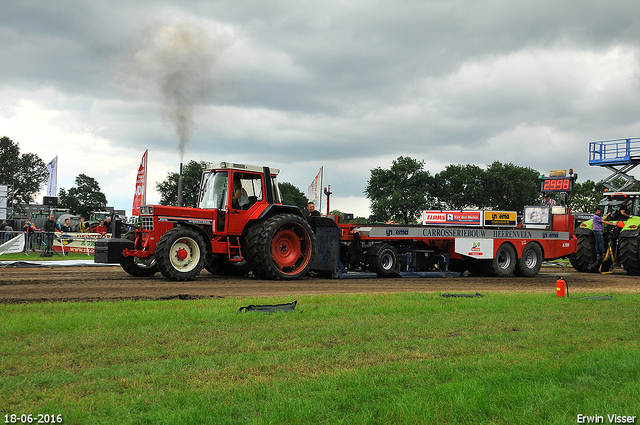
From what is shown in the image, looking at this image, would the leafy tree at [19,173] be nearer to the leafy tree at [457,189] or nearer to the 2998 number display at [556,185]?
the leafy tree at [457,189]

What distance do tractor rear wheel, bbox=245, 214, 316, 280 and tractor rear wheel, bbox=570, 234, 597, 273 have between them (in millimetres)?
11317

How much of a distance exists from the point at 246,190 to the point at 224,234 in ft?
4.21

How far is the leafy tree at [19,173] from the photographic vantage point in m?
79.4

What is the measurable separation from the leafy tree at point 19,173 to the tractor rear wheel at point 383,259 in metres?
75.0

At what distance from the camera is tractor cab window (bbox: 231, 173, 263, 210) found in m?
13.5

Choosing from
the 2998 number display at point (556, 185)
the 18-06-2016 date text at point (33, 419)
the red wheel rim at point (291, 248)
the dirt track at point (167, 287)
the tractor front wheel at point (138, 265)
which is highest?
the 2998 number display at point (556, 185)

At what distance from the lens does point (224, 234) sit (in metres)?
13.2

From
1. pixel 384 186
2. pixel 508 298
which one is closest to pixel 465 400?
pixel 508 298

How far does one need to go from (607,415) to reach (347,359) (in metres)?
2.17

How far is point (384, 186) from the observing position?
75250 millimetres

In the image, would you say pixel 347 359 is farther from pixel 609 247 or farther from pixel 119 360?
pixel 609 247

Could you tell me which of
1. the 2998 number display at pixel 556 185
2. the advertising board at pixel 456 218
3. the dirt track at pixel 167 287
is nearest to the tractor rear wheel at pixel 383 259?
the dirt track at pixel 167 287

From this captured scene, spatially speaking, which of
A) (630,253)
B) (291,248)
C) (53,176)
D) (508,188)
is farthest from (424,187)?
(291,248)

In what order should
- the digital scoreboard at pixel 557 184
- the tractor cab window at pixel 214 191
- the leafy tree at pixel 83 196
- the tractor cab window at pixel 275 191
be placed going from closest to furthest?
the tractor cab window at pixel 214 191
the tractor cab window at pixel 275 191
the digital scoreboard at pixel 557 184
the leafy tree at pixel 83 196
